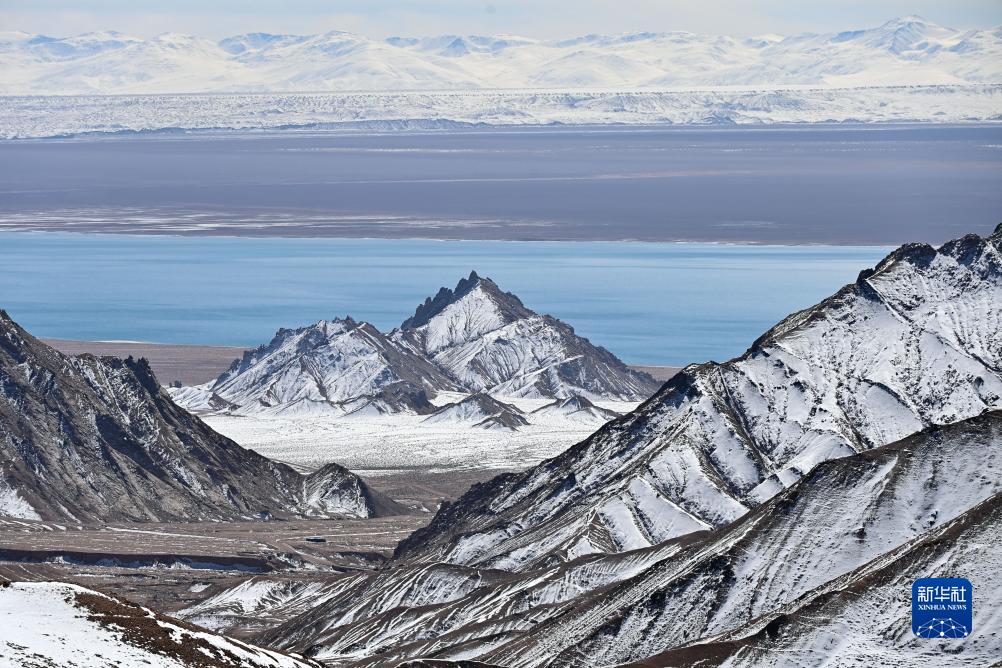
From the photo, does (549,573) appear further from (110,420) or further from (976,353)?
(110,420)

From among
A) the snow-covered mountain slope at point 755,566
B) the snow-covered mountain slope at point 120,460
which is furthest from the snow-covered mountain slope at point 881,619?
the snow-covered mountain slope at point 120,460

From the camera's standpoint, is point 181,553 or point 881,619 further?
point 181,553

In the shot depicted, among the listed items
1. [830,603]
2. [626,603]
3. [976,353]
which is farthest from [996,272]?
[830,603]

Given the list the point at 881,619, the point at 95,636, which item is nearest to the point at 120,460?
the point at 881,619

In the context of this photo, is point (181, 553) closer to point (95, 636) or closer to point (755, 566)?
point (755, 566)

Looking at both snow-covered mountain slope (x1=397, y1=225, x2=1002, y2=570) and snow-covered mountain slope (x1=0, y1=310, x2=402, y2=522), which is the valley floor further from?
snow-covered mountain slope (x1=397, y1=225, x2=1002, y2=570)

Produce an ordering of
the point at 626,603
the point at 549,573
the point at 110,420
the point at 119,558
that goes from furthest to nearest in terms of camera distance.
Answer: the point at 110,420 < the point at 119,558 < the point at 549,573 < the point at 626,603

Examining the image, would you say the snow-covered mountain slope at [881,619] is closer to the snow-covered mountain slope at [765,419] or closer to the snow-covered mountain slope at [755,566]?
the snow-covered mountain slope at [755,566]
